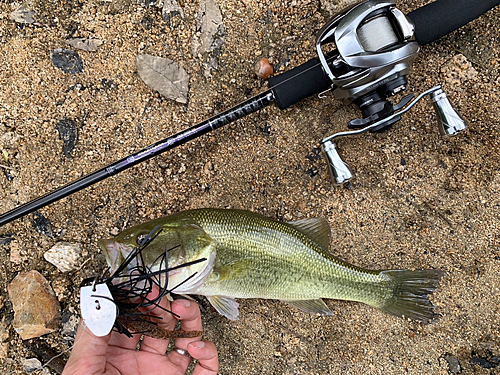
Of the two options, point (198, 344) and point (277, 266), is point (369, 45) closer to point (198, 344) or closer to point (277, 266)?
point (277, 266)

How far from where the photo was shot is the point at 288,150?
2971mm

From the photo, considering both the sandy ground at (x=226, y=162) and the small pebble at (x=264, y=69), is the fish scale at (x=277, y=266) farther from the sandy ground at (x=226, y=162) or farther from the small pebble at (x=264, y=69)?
the small pebble at (x=264, y=69)

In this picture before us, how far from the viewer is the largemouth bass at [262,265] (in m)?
2.39

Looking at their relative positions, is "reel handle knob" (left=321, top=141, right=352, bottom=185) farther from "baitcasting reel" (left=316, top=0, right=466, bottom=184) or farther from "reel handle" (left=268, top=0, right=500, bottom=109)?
"reel handle" (left=268, top=0, right=500, bottom=109)

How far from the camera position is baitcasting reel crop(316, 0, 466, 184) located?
2.23 meters

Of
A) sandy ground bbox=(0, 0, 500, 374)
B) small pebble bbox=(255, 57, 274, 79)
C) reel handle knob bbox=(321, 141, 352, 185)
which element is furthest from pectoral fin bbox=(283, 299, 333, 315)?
small pebble bbox=(255, 57, 274, 79)

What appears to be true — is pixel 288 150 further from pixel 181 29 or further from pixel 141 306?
pixel 141 306

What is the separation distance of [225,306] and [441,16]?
8.74ft

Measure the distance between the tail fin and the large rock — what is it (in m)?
2.71

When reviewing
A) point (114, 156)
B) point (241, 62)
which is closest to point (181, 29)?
point (241, 62)

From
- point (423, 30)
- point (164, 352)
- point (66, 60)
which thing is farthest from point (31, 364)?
point (423, 30)

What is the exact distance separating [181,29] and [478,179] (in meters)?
2.76

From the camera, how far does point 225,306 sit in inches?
107

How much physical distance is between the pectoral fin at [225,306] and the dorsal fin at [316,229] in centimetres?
78
